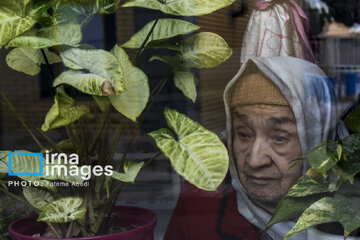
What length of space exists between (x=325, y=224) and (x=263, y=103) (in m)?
0.43

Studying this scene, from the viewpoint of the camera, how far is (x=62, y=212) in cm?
161

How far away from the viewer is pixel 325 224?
58.8 inches

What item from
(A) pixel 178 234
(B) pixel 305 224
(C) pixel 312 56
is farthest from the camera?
(A) pixel 178 234

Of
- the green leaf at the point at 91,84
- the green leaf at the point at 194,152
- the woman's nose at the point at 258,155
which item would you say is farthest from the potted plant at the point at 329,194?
the green leaf at the point at 91,84

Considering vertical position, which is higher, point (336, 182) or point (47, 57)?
point (47, 57)

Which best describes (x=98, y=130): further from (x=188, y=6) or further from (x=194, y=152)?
(x=188, y=6)

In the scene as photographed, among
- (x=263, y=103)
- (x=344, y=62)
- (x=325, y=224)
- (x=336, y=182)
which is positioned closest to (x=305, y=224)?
(x=325, y=224)

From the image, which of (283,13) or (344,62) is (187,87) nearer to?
(283,13)

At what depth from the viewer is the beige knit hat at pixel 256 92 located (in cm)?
162

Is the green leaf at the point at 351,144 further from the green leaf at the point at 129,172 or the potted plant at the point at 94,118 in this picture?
the green leaf at the point at 129,172

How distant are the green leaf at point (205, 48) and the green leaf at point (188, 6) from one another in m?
0.09

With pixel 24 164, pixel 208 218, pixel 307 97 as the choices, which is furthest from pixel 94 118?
pixel 307 97

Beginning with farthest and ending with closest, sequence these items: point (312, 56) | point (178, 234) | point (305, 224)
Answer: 1. point (178, 234)
2. point (312, 56)
3. point (305, 224)

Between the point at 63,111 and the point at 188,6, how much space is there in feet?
1.73
